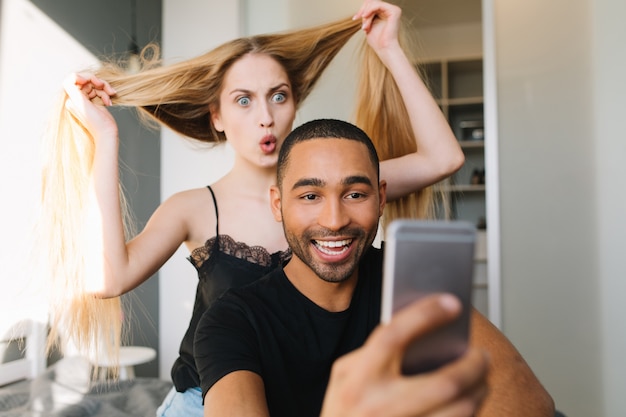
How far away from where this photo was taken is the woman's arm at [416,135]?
1567mm

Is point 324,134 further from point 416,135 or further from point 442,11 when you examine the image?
point 442,11

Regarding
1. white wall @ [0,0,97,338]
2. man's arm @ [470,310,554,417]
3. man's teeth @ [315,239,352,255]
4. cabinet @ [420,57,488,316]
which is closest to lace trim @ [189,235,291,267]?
man's teeth @ [315,239,352,255]

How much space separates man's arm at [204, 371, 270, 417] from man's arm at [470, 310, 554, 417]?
1.34ft

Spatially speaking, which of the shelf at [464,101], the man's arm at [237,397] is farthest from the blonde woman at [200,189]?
the shelf at [464,101]

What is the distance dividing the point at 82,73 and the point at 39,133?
2.80 ft

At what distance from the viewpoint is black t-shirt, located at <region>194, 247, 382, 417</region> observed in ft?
3.35

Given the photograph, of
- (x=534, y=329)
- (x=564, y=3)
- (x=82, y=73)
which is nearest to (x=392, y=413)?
(x=82, y=73)

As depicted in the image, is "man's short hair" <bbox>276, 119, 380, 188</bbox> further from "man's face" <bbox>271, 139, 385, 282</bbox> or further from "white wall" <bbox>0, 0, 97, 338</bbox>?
"white wall" <bbox>0, 0, 97, 338</bbox>

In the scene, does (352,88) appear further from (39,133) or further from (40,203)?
(40,203)

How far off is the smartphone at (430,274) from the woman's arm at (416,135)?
1.08 metres

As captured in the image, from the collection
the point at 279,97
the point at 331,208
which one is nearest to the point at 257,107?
the point at 279,97

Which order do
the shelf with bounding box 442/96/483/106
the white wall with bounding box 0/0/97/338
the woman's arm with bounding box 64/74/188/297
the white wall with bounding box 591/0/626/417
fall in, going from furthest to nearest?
the shelf with bounding box 442/96/483/106 < the white wall with bounding box 591/0/626/417 < the white wall with bounding box 0/0/97/338 < the woman's arm with bounding box 64/74/188/297

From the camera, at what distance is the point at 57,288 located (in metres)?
1.49

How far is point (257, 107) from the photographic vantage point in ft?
5.03
